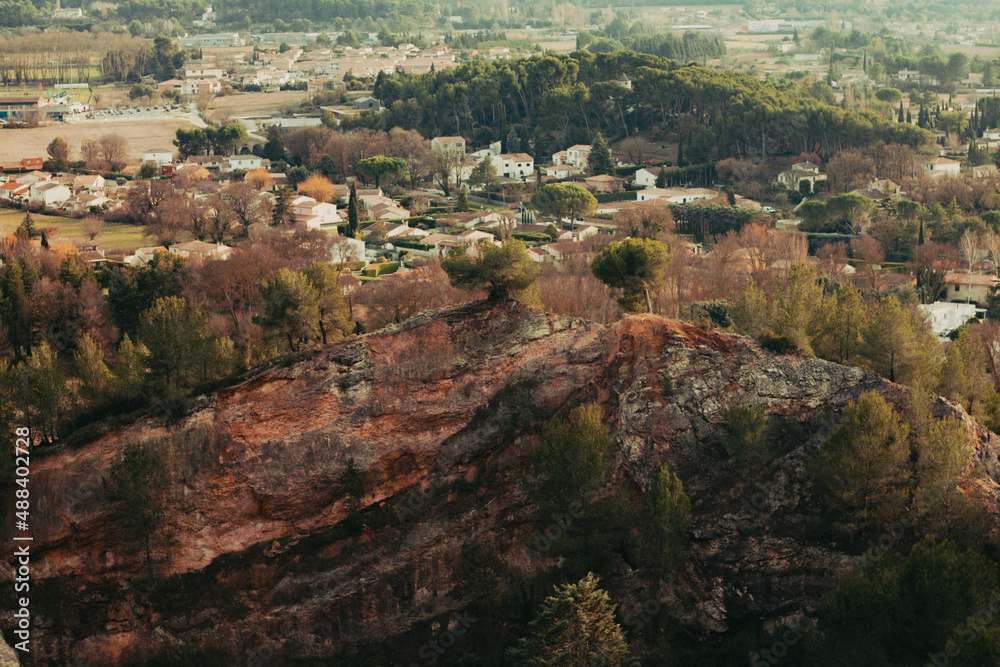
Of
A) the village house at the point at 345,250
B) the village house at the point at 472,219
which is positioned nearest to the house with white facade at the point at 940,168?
the village house at the point at 472,219

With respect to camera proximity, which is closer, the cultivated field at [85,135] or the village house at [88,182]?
the village house at [88,182]

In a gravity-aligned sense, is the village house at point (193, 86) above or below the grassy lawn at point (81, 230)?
above

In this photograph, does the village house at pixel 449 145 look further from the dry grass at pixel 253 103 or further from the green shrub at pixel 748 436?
the green shrub at pixel 748 436

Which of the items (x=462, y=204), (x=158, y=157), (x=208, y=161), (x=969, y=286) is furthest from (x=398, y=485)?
(x=158, y=157)

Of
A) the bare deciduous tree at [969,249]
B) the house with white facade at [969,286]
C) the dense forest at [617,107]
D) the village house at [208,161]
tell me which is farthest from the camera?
the village house at [208,161]

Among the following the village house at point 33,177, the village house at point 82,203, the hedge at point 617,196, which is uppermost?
the village house at point 33,177

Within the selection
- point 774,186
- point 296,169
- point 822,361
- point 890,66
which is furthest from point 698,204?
point 890,66

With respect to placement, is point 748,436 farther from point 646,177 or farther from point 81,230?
point 646,177
